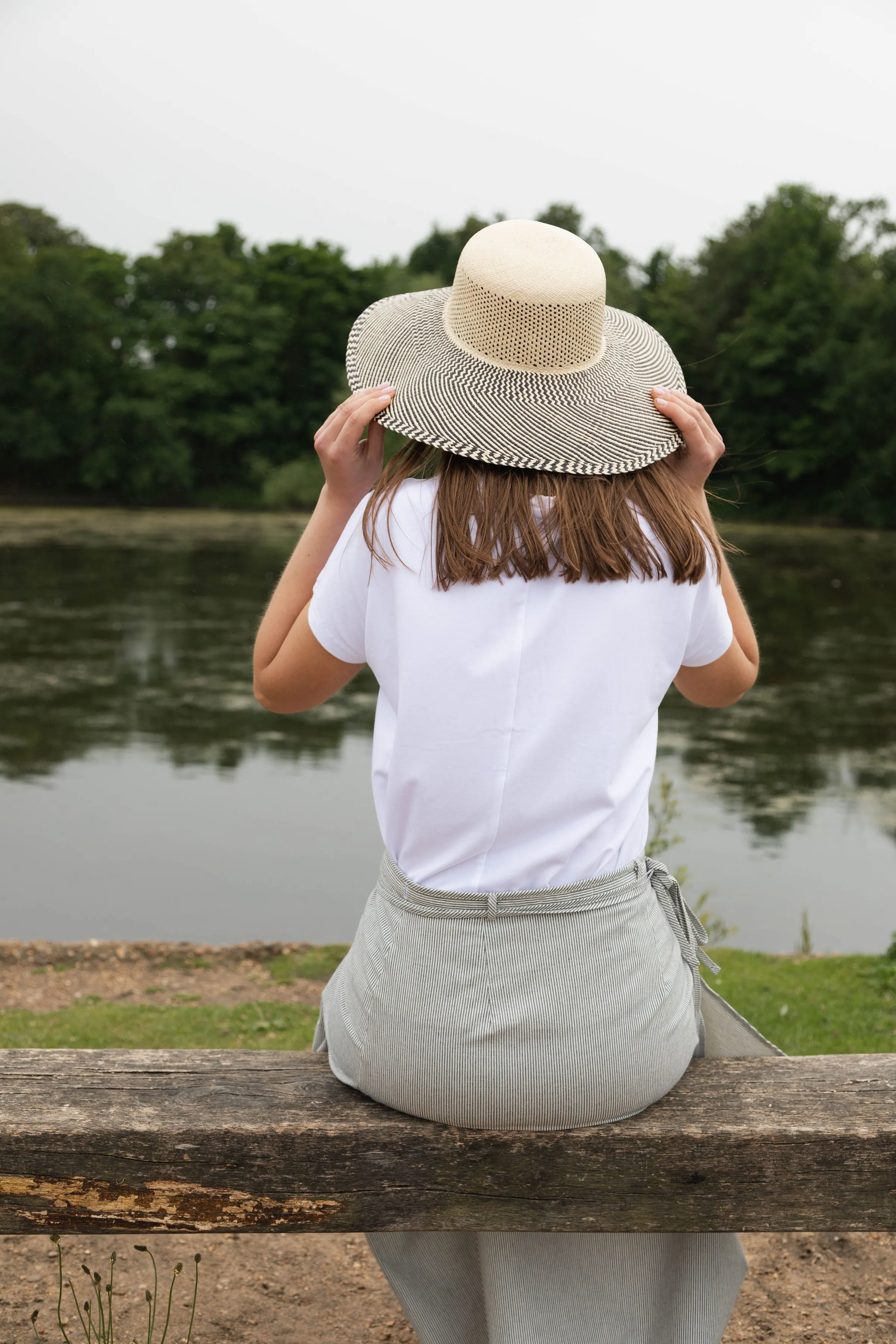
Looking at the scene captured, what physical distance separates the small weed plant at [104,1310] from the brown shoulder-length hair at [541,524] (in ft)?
3.86

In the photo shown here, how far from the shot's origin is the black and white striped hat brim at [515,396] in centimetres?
155

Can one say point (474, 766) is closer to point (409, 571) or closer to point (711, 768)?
point (409, 571)

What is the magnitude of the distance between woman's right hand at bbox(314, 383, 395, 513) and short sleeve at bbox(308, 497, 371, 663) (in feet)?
0.28

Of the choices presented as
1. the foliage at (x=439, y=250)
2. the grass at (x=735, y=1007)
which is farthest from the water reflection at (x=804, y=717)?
the foliage at (x=439, y=250)

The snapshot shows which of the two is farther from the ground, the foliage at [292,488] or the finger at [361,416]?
the finger at [361,416]

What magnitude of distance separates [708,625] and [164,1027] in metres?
4.32

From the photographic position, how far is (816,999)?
556cm

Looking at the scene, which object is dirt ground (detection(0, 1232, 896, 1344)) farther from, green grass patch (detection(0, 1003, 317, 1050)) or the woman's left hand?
green grass patch (detection(0, 1003, 317, 1050))

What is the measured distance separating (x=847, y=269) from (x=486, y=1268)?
5588 cm

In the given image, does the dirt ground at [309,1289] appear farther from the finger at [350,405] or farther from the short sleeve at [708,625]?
the finger at [350,405]

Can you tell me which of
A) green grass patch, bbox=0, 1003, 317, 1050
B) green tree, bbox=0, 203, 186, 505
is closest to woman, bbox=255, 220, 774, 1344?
green grass patch, bbox=0, 1003, 317, 1050

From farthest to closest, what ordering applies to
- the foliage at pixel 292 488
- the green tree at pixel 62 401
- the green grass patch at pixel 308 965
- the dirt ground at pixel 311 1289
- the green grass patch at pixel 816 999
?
the green tree at pixel 62 401 < the foliage at pixel 292 488 < the green grass patch at pixel 308 965 < the green grass patch at pixel 816 999 < the dirt ground at pixel 311 1289

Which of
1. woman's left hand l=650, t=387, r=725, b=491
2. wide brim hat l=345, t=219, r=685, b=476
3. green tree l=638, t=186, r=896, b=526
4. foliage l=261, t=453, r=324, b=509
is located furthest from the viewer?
foliage l=261, t=453, r=324, b=509

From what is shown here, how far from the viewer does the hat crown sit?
1670 millimetres
